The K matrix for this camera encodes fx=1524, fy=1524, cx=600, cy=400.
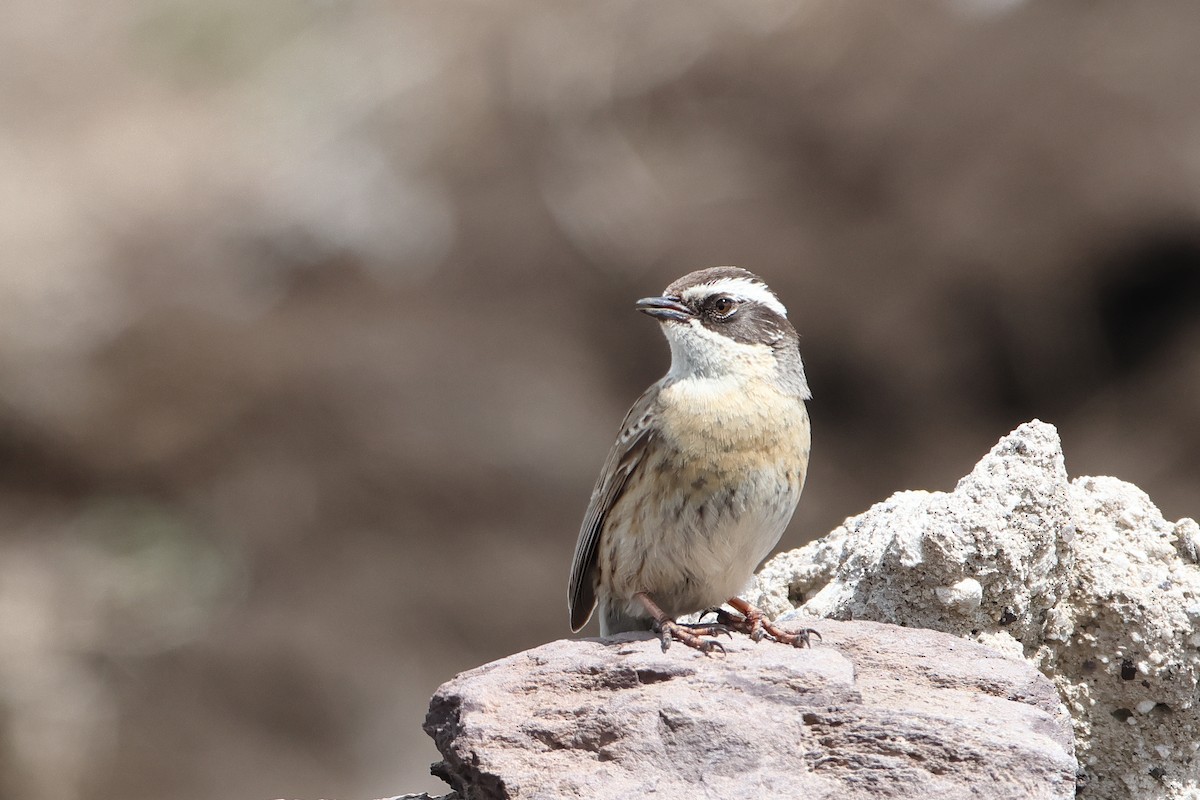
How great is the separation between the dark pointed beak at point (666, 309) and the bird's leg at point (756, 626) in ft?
4.87

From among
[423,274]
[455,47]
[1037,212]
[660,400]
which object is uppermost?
[455,47]

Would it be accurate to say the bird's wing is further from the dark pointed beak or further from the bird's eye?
the bird's eye

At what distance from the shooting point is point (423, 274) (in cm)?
1681

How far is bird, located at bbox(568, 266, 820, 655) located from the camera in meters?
7.29

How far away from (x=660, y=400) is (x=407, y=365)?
9257 mm

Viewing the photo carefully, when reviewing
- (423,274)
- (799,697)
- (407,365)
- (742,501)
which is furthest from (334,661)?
(799,697)

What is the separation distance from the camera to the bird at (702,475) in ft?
23.9

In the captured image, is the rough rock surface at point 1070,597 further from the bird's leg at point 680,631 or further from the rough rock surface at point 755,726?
the bird's leg at point 680,631

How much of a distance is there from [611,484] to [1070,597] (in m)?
2.28

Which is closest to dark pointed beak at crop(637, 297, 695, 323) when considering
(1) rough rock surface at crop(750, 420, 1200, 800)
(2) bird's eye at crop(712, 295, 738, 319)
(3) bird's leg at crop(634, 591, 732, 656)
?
(2) bird's eye at crop(712, 295, 738, 319)

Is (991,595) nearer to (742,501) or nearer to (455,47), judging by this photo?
(742,501)

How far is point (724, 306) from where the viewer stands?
7.98m

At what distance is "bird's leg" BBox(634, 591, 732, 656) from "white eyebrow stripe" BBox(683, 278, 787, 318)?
5.26ft

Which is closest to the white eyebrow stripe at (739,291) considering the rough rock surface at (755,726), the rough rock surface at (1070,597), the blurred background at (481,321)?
the rough rock surface at (1070,597)
